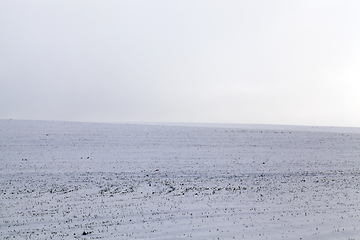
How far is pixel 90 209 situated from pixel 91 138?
28702mm

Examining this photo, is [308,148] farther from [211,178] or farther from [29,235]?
[29,235]

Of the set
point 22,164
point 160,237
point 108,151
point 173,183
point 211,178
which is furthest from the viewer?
point 108,151

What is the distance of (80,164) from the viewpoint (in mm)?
30000

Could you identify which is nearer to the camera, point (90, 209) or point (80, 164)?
point (90, 209)

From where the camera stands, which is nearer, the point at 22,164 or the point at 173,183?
the point at 173,183

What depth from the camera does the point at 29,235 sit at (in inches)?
527

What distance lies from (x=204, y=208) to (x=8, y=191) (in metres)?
14.4

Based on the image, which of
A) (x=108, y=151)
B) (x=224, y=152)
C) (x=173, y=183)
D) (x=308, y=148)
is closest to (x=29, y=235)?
(x=173, y=183)

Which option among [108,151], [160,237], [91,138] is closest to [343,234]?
[160,237]

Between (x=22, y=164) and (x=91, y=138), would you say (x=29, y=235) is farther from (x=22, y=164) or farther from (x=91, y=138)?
(x=91, y=138)

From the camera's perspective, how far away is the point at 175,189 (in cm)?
2152

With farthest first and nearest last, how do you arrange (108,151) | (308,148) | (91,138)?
(91,138) < (308,148) < (108,151)

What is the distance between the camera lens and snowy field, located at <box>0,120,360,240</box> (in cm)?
1416

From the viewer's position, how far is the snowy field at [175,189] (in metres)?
14.2
